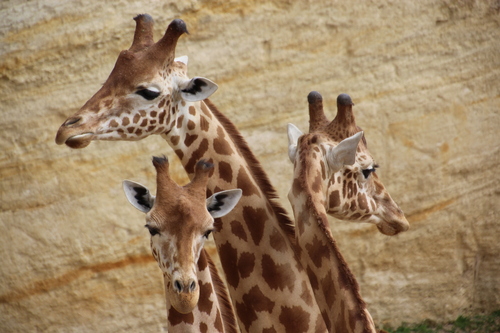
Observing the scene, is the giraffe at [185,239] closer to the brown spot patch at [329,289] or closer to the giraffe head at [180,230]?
the giraffe head at [180,230]

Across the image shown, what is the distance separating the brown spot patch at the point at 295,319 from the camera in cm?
422

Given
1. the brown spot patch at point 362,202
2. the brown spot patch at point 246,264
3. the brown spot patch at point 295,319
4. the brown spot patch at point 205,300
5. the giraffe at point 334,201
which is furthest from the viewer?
the brown spot patch at point 362,202

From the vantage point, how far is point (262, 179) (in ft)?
14.8

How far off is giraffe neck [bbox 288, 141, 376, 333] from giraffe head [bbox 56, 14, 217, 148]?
0.79m

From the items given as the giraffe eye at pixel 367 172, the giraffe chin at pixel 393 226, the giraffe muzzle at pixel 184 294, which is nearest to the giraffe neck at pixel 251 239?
the giraffe eye at pixel 367 172

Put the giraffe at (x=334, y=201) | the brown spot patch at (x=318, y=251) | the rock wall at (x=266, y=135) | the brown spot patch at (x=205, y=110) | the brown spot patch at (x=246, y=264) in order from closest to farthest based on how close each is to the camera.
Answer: the giraffe at (x=334, y=201), the brown spot patch at (x=318, y=251), the brown spot patch at (x=246, y=264), the brown spot patch at (x=205, y=110), the rock wall at (x=266, y=135)

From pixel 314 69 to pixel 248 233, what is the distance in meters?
3.54

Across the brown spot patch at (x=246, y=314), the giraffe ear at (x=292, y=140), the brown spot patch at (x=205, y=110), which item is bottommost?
the brown spot patch at (x=246, y=314)

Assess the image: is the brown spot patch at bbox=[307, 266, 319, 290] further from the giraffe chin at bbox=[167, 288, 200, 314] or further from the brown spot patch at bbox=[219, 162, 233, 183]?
the brown spot patch at bbox=[219, 162, 233, 183]

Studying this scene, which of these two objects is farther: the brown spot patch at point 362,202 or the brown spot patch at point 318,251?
the brown spot patch at point 362,202

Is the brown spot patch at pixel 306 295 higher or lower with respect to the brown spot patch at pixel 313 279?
lower

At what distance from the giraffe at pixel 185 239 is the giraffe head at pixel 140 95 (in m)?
0.43

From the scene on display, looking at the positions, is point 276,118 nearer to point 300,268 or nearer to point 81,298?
point 81,298

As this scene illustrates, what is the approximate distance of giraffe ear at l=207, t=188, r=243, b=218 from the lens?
3.96 meters
